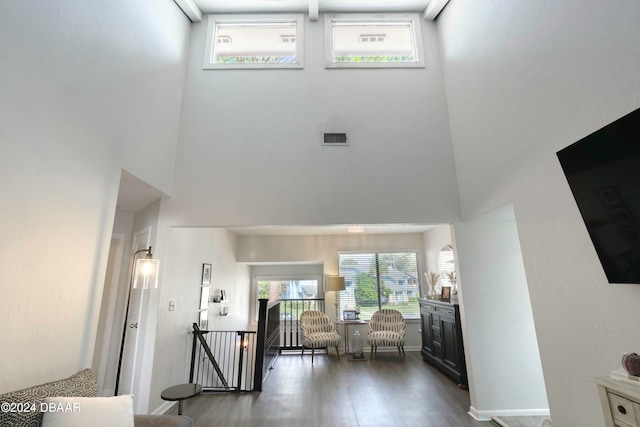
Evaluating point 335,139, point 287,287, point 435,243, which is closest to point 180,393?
point 335,139

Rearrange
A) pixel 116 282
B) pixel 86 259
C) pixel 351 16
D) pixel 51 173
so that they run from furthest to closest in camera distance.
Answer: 1. pixel 351 16
2. pixel 116 282
3. pixel 86 259
4. pixel 51 173

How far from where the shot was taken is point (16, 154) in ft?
5.56

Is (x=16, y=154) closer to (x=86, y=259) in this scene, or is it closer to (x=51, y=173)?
(x=51, y=173)

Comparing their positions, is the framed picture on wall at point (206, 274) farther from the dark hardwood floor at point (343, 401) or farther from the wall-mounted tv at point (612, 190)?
the wall-mounted tv at point (612, 190)

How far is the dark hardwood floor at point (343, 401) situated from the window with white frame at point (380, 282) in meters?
1.80

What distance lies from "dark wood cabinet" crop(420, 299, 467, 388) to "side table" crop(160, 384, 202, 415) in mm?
3515

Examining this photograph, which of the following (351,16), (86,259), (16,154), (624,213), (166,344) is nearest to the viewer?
(624,213)

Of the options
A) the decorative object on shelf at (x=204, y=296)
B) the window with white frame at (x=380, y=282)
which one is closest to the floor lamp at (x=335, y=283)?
the window with white frame at (x=380, y=282)

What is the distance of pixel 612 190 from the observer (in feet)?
5.14

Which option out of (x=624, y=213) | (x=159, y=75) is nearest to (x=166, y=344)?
(x=159, y=75)

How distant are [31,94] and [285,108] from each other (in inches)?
105

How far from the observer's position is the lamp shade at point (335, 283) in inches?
249

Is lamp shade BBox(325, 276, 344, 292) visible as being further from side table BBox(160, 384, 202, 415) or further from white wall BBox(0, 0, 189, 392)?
white wall BBox(0, 0, 189, 392)

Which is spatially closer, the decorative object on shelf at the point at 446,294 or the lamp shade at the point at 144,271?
the lamp shade at the point at 144,271
